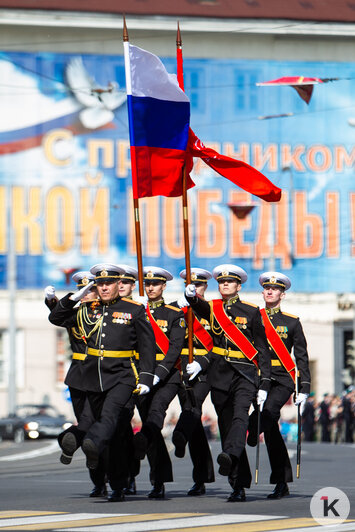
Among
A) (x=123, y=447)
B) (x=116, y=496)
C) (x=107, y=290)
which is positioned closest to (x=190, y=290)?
(x=107, y=290)

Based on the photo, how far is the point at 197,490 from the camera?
A: 1248 centimetres

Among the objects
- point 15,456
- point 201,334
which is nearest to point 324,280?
point 15,456

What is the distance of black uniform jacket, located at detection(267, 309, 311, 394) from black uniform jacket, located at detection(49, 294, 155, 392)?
166 centimetres

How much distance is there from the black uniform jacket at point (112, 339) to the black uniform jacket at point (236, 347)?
0.68 m

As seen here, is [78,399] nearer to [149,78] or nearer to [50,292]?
[50,292]

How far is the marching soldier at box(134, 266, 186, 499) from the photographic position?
11.9m

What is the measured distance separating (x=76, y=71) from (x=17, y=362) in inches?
423

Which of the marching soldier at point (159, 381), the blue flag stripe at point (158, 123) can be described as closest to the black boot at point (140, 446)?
the marching soldier at point (159, 381)

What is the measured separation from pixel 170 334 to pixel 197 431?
0.87 m

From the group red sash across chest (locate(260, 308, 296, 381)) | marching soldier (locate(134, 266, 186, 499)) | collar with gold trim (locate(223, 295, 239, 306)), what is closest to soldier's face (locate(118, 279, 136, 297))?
marching soldier (locate(134, 266, 186, 499))

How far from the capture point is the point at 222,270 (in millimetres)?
12281

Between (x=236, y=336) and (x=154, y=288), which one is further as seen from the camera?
(x=154, y=288)

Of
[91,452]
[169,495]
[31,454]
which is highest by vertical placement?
[91,452]

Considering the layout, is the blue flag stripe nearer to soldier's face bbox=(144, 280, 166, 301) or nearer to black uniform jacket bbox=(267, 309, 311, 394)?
soldier's face bbox=(144, 280, 166, 301)
